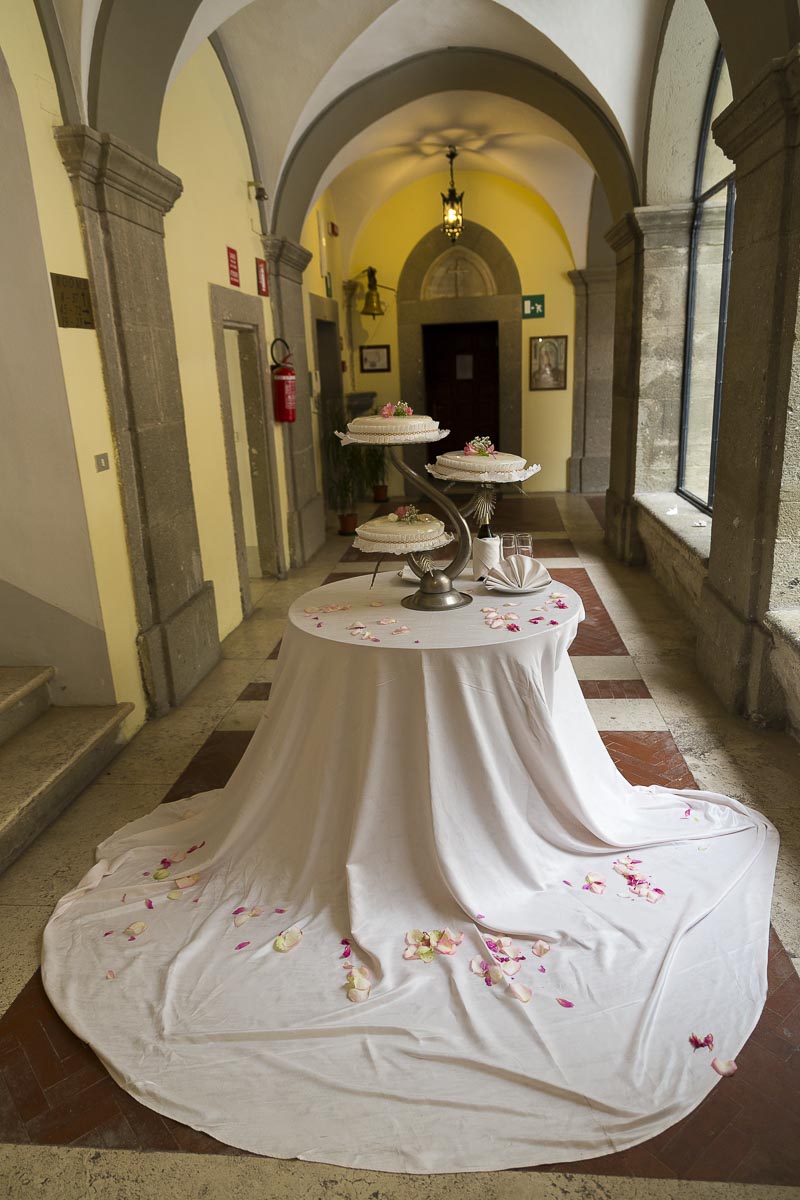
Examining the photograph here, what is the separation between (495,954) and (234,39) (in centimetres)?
626

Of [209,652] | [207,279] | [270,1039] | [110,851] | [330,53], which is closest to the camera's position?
[270,1039]

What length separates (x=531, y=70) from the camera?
6.34 metres

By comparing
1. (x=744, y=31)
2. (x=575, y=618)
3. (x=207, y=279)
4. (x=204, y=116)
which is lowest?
(x=575, y=618)

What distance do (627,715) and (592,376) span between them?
772cm

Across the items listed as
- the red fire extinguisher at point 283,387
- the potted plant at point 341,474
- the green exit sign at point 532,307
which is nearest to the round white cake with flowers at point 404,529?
the red fire extinguisher at point 283,387

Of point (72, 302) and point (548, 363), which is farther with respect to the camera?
point (548, 363)

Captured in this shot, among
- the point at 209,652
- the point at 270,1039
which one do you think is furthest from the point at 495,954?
the point at 209,652

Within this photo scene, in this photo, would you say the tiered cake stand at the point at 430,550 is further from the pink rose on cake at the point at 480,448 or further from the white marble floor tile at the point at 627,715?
the white marble floor tile at the point at 627,715

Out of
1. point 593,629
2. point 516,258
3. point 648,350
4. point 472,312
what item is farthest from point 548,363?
point 593,629

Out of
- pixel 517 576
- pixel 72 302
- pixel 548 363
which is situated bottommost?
pixel 517 576

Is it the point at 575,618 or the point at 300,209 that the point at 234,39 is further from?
the point at 575,618

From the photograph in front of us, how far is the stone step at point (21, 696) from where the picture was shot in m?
3.54

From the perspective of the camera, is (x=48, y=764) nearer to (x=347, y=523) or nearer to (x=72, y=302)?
(x=72, y=302)

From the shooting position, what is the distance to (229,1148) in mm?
1839
